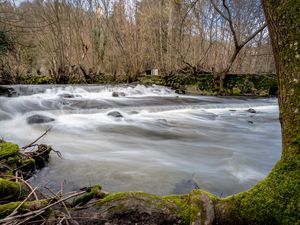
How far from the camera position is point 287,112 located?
57.4 inches

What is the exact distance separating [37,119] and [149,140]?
2.93 m

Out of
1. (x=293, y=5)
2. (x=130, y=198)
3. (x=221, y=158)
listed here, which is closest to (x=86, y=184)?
(x=130, y=198)

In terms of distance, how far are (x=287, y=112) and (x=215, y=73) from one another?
38.9 ft

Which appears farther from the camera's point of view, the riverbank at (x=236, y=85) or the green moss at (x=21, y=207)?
the riverbank at (x=236, y=85)

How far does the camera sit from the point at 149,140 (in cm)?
559

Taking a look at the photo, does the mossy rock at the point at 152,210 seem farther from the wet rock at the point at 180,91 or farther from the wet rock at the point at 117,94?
the wet rock at the point at 180,91

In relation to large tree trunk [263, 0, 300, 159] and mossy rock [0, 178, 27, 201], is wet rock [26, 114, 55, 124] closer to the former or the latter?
mossy rock [0, 178, 27, 201]

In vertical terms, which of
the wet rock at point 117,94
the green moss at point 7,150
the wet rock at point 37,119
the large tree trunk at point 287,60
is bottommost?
the wet rock at point 37,119

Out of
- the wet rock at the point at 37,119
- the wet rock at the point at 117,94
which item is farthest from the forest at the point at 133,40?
the wet rock at the point at 37,119

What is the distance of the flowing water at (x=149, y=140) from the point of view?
3.45m

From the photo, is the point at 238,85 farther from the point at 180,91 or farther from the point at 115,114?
the point at 115,114

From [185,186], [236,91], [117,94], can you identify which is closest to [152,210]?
[185,186]

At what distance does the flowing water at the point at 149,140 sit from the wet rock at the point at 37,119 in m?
0.16

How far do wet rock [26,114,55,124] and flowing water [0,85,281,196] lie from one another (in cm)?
16
